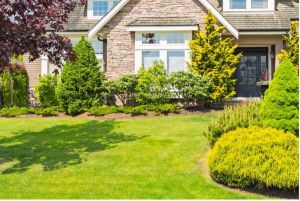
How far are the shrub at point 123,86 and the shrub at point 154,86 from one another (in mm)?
401

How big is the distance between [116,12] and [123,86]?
3.77 m

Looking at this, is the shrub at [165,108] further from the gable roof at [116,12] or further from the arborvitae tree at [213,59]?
the gable roof at [116,12]

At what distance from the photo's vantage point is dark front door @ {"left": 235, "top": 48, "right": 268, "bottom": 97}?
71.8 ft

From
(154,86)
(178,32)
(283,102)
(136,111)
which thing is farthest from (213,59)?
(283,102)

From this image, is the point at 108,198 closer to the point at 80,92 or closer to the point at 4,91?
the point at 80,92

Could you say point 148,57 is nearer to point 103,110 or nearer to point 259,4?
point 103,110

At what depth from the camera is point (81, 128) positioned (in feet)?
50.1

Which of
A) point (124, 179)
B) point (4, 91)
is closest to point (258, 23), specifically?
point (4, 91)

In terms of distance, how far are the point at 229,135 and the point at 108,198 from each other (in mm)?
2933

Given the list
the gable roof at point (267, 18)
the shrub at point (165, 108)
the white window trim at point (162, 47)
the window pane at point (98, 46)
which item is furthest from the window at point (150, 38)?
the gable roof at point (267, 18)

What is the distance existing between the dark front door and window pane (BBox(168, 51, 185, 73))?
137 inches

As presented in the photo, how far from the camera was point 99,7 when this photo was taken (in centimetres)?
2348

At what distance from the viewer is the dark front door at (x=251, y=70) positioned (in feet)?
71.8

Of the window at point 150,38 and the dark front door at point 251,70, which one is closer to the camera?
the window at point 150,38
